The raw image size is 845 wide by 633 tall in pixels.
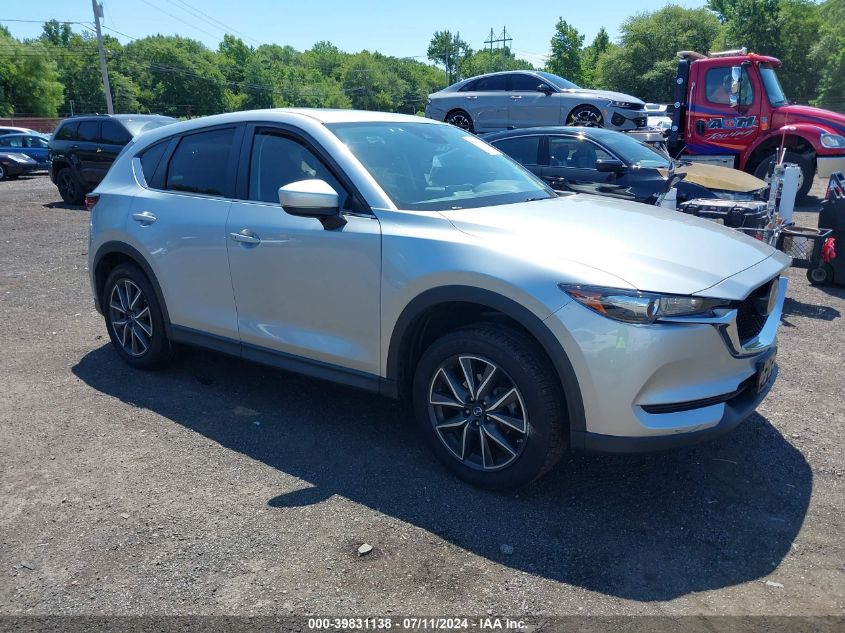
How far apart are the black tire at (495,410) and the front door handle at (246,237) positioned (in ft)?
4.22

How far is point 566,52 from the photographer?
271 ft

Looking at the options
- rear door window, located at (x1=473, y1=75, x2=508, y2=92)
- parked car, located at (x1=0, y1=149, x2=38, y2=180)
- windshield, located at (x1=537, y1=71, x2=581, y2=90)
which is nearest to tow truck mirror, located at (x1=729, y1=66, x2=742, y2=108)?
windshield, located at (x1=537, y1=71, x2=581, y2=90)

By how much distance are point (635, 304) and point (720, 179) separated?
22.1 ft

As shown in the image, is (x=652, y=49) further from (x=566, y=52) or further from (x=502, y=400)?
(x=502, y=400)

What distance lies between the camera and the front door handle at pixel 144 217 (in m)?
4.69

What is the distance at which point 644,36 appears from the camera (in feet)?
215

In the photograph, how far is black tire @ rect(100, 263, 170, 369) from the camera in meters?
4.87

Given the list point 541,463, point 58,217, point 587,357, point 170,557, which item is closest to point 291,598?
point 170,557

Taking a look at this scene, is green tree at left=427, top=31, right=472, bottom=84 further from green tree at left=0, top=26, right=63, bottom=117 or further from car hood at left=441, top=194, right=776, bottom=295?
car hood at left=441, top=194, right=776, bottom=295

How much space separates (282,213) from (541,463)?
2010mm

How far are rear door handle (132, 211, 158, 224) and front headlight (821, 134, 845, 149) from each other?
11.8m

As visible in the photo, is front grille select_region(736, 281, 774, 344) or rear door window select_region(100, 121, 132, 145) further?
rear door window select_region(100, 121, 132, 145)

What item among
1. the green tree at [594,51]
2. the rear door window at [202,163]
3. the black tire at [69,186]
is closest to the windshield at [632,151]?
the rear door window at [202,163]

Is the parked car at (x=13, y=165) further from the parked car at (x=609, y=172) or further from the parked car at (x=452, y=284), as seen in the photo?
the parked car at (x=452, y=284)
